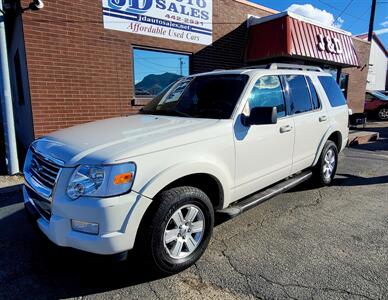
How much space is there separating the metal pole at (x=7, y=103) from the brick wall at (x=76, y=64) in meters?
0.58

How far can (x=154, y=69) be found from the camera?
324 inches

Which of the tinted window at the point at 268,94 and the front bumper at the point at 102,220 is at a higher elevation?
the tinted window at the point at 268,94

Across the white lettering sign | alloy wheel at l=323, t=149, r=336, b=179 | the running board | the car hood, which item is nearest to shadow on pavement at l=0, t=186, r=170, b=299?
the car hood

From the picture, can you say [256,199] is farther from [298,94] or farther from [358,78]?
[358,78]

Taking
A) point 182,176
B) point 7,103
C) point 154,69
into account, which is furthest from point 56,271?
point 154,69

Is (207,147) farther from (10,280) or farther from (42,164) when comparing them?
(10,280)

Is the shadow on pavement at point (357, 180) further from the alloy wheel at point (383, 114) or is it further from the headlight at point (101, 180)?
the alloy wheel at point (383, 114)

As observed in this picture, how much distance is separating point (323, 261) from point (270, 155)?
4.23 feet

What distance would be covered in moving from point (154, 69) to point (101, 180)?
6322 mm

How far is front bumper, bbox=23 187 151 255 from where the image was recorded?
234 cm

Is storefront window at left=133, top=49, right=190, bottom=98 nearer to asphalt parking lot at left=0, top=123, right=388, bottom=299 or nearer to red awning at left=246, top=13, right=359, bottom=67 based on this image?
red awning at left=246, top=13, right=359, bottom=67

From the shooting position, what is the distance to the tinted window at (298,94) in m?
4.24

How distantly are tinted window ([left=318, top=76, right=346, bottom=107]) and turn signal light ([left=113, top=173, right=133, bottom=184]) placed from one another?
12.7ft

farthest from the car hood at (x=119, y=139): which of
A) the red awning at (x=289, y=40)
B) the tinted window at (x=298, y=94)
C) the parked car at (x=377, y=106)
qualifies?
the parked car at (x=377, y=106)
